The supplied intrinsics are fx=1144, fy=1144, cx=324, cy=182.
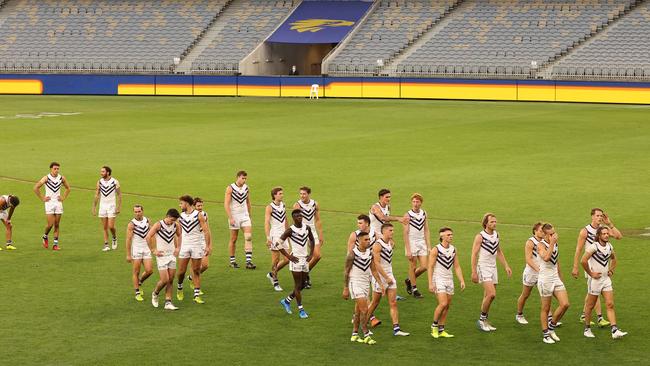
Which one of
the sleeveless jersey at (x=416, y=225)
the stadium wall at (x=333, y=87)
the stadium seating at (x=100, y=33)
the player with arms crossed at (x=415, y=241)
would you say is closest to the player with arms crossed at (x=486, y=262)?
the player with arms crossed at (x=415, y=241)

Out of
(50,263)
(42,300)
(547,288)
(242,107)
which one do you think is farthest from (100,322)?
(242,107)

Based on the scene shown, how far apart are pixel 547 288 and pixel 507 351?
1.32 meters

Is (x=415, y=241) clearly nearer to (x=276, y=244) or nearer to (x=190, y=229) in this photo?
(x=276, y=244)

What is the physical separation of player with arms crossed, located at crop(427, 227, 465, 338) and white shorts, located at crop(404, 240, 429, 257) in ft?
9.45

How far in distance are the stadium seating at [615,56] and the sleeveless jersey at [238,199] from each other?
2027 inches

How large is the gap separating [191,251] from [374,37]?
62334 mm

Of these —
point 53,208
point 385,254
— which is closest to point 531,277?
point 385,254

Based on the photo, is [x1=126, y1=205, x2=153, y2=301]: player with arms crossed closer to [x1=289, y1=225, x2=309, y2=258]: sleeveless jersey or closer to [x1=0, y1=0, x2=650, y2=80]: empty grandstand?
[x1=289, y1=225, x2=309, y2=258]: sleeveless jersey

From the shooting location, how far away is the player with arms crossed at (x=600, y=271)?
17781 mm

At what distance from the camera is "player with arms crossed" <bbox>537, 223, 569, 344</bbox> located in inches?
693

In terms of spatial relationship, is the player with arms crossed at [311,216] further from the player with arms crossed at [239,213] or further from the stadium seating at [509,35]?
the stadium seating at [509,35]

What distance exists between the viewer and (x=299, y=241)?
1970cm

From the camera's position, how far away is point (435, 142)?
153 ft

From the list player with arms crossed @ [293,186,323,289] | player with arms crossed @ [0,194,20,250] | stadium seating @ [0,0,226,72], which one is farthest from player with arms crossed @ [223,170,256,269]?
stadium seating @ [0,0,226,72]
